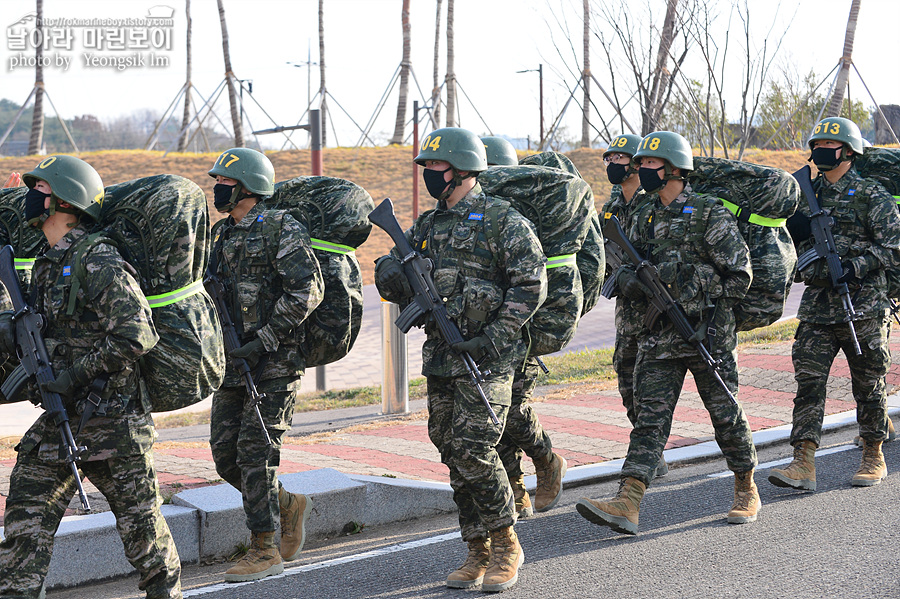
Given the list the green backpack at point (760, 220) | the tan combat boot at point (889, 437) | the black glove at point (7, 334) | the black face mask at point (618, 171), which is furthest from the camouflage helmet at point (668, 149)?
the black glove at point (7, 334)

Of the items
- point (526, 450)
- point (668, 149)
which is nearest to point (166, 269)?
point (526, 450)

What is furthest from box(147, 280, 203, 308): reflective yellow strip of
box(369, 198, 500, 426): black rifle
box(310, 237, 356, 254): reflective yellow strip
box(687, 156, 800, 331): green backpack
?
box(687, 156, 800, 331): green backpack

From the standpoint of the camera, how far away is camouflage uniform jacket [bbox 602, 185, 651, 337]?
6.06 meters

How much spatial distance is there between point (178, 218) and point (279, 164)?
28.2 m

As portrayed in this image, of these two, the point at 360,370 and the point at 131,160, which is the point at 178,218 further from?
the point at 131,160

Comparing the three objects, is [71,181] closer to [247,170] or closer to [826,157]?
[247,170]

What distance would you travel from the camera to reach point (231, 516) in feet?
17.8

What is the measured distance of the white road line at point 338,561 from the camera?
4.83 meters

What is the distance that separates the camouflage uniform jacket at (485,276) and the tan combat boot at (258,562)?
1.24 meters

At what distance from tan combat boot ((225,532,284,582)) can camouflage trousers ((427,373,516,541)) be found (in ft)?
3.32

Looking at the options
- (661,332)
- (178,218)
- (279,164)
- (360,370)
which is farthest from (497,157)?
(279,164)

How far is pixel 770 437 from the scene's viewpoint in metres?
8.05

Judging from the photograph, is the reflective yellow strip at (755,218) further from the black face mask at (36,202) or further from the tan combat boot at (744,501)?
the black face mask at (36,202)

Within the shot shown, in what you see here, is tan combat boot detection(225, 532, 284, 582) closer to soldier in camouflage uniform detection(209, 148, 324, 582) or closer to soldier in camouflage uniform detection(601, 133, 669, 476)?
soldier in camouflage uniform detection(209, 148, 324, 582)
